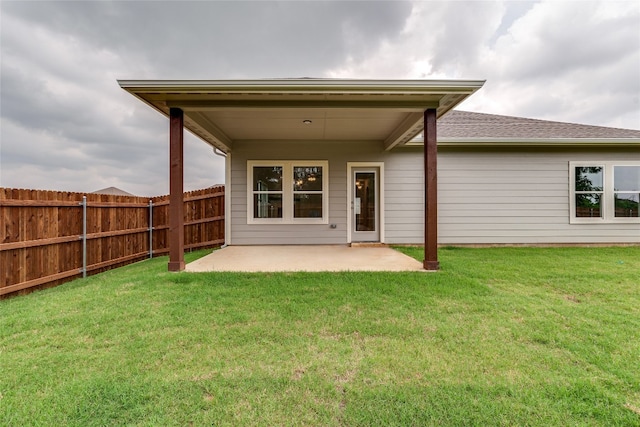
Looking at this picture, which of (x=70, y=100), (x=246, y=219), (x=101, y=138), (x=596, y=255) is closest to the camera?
(x=596, y=255)

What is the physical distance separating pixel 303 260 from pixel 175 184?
8.55 ft

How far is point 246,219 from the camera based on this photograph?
7762mm

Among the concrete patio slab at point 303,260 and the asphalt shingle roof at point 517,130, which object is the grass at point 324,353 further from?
the asphalt shingle roof at point 517,130

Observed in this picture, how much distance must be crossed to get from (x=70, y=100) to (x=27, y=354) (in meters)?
10.6

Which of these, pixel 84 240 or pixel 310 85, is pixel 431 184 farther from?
pixel 84 240

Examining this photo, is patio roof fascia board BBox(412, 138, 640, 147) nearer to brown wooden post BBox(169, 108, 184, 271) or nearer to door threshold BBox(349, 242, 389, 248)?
door threshold BBox(349, 242, 389, 248)

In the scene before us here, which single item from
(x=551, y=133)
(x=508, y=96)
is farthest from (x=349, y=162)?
(x=508, y=96)

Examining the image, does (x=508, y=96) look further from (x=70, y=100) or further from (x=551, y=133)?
(x=70, y=100)

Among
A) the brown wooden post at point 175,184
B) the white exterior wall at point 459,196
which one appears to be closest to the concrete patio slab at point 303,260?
the brown wooden post at point 175,184

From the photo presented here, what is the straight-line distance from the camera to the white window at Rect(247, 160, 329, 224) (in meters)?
7.81

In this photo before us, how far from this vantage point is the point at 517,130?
831 centimetres

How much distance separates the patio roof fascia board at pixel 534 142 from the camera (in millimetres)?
7277

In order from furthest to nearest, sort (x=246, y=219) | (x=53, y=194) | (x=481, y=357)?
(x=246, y=219), (x=53, y=194), (x=481, y=357)

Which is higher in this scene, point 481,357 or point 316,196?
point 316,196
